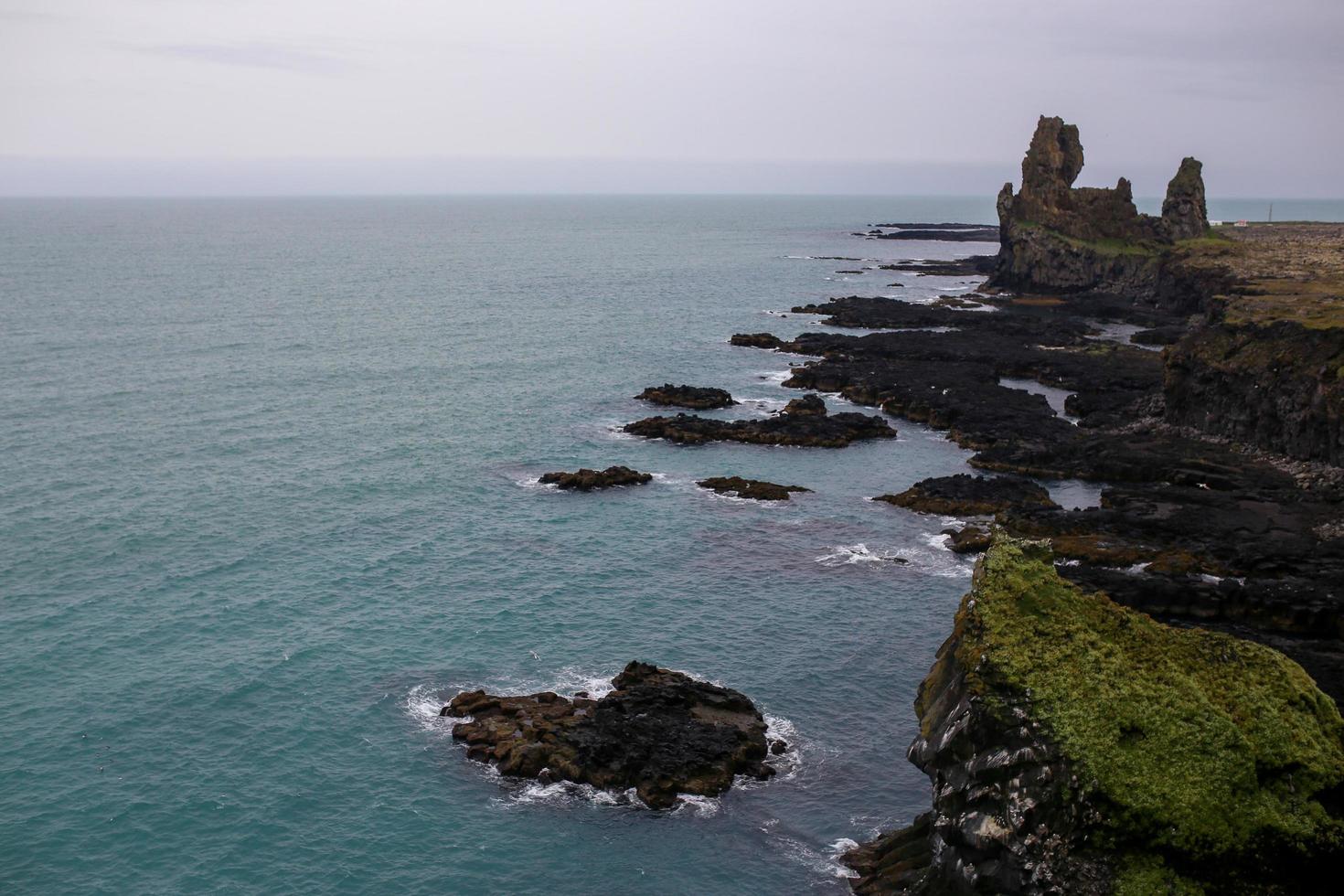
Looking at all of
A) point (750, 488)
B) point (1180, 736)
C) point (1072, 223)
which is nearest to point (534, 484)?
point (750, 488)

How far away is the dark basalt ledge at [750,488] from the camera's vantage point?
7106cm

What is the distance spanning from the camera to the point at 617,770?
38.8m

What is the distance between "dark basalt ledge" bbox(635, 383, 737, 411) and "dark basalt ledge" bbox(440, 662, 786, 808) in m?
52.7

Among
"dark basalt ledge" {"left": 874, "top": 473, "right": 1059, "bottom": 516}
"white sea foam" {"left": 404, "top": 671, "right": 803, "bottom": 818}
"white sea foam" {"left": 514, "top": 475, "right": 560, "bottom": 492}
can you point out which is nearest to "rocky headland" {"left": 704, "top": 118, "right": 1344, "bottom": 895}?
"dark basalt ledge" {"left": 874, "top": 473, "right": 1059, "bottom": 516}

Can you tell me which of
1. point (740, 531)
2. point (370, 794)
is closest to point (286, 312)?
point (740, 531)

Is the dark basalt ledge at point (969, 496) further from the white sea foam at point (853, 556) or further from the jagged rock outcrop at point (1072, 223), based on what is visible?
the jagged rock outcrop at point (1072, 223)

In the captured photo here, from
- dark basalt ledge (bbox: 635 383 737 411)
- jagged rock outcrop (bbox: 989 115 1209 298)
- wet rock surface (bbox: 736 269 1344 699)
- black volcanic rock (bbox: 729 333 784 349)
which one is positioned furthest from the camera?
jagged rock outcrop (bbox: 989 115 1209 298)

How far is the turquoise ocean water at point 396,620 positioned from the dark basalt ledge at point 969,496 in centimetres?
178

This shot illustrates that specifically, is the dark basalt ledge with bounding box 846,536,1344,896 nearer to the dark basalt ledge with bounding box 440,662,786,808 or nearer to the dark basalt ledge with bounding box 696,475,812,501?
the dark basalt ledge with bounding box 440,662,786,808

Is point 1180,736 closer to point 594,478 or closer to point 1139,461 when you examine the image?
point 594,478

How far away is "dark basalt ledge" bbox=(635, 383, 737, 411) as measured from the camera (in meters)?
96.2

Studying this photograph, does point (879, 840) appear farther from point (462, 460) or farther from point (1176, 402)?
point (1176, 402)

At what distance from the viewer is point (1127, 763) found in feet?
82.5

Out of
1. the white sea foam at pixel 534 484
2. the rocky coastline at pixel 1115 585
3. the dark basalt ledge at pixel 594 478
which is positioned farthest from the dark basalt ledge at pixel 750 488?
the white sea foam at pixel 534 484
